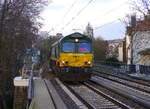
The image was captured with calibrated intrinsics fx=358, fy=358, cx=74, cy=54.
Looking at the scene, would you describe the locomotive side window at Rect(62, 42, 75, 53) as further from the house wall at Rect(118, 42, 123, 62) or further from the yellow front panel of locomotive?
the house wall at Rect(118, 42, 123, 62)

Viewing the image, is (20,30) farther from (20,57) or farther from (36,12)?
(20,57)

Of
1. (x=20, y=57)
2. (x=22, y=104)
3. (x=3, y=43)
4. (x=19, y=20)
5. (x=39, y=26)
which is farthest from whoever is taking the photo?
(x=20, y=57)

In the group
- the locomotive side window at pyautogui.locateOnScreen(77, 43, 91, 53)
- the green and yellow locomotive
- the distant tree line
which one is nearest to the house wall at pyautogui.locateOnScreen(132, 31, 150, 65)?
the distant tree line

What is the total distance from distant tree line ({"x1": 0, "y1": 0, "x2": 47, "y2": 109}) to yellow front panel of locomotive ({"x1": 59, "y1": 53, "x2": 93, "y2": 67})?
5989mm

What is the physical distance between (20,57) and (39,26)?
5590mm

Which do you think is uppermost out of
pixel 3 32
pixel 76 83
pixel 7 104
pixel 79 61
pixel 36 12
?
pixel 36 12

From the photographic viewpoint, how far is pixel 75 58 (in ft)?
80.1

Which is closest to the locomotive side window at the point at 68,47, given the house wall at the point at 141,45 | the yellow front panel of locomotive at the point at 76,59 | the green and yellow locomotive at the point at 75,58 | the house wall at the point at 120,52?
the green and yellow locomotive at the point at 75,58

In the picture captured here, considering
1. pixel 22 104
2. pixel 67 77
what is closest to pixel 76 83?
pixel 67 77

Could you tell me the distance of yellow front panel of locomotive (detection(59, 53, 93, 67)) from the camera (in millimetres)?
24172

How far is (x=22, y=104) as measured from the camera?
21.8m

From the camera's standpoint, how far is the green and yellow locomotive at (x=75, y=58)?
24078 millimetres

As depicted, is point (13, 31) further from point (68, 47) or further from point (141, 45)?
point (141, 45)

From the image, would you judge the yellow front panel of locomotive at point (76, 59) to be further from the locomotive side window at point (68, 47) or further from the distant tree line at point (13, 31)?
the distant tree line at point (13, 31)
